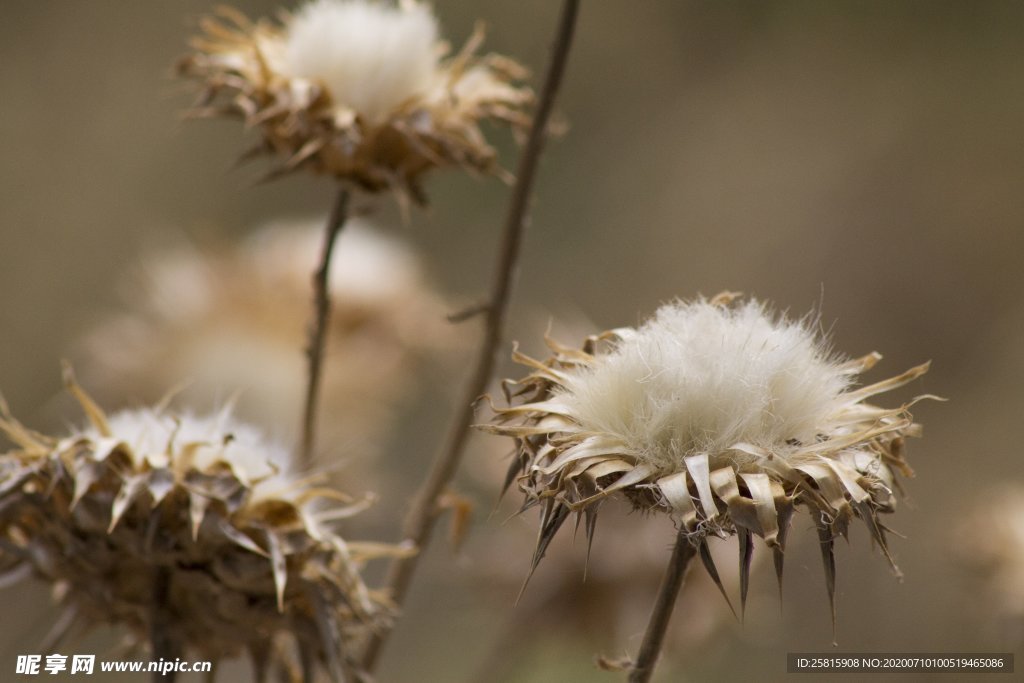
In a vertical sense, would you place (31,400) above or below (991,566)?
above

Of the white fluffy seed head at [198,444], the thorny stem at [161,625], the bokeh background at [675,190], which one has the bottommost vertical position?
the thorny stem at [161,625]

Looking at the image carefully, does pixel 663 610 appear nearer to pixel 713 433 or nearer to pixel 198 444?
pixel 713 433

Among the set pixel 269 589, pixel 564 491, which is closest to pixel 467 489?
pixel 269 589

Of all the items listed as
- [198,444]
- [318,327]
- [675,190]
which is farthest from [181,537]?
[675,190]

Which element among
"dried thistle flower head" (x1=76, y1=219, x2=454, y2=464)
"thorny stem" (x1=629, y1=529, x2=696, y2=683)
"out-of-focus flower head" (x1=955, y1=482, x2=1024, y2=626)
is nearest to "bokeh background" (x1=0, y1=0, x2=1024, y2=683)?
"dried thistle flower head" (x1=76, y1=219, x2=454, y2=464)

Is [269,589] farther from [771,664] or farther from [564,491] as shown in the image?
[771,664]

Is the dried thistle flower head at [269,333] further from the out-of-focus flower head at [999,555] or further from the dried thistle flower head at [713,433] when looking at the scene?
the dried thistle flower head at [713,433]

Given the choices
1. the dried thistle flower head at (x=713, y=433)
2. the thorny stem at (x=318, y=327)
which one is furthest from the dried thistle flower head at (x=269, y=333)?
the dried thistle flower head at (x=713, y=433)
